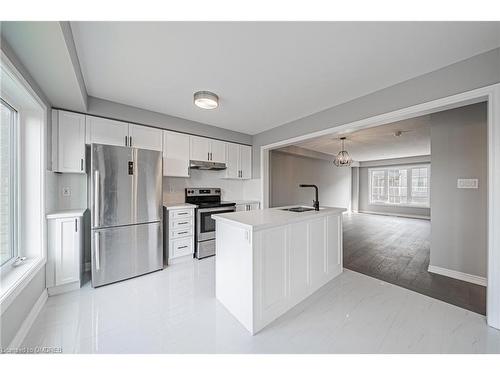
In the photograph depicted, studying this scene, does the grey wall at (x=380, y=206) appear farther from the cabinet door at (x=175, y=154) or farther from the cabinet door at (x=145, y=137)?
the cabinet door at (x=145, y=137)

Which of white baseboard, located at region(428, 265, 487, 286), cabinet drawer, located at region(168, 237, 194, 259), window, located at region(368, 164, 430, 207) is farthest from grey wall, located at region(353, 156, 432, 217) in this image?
cabinet drawer, located at region(168, 237, 194, 259)

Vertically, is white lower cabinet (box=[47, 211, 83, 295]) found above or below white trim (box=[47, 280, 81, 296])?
above

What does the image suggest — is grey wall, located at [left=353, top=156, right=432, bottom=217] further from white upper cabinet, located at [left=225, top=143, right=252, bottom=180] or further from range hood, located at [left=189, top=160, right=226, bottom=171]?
range hood, located at [left=189, top=160, right=226, bottom=171]

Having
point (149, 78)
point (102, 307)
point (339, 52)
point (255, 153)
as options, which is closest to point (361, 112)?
point (339, 52)

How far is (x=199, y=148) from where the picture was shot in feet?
11.6

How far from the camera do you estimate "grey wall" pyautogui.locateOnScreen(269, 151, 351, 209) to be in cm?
569

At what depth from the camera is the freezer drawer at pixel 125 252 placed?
2.29m

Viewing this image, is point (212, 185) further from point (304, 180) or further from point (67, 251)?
point (304, 180)

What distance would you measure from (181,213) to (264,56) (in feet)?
8.00

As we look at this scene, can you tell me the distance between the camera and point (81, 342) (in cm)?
144

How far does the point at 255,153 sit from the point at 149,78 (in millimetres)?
2578

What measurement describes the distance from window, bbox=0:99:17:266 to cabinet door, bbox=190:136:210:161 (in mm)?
2040

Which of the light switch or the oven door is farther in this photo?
the oven door
